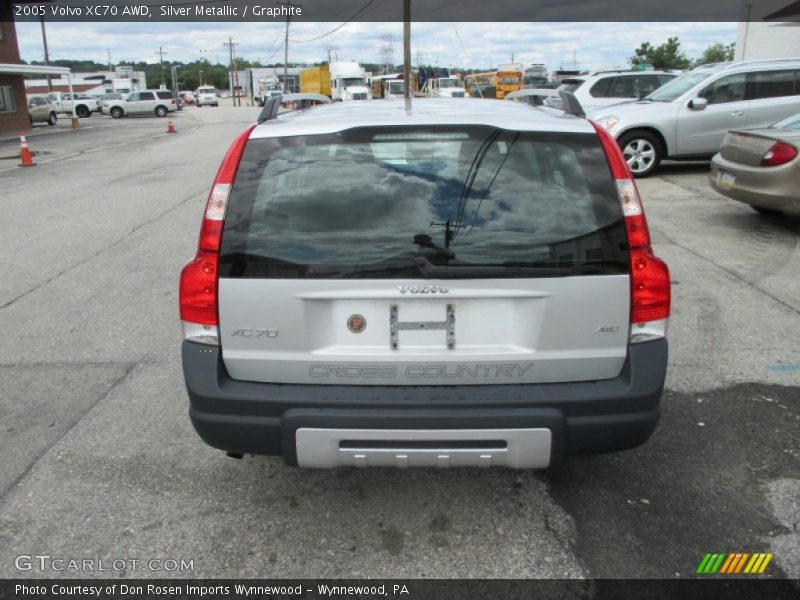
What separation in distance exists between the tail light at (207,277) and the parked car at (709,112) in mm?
10805

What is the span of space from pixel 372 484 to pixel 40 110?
41232 millimetres

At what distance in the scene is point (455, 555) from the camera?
2785mm

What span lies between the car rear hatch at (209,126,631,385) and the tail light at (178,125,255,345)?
3 centimetres

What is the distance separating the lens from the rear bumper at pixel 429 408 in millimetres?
2551

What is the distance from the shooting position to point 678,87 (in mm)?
12984

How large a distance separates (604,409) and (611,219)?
2.42ft

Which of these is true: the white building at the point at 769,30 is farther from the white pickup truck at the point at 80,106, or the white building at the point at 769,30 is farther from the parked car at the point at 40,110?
the white pickup truck at the point at 80,106

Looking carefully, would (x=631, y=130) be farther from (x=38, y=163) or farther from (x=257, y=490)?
(x=38, y=163)

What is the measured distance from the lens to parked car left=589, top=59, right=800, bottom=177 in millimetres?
12234

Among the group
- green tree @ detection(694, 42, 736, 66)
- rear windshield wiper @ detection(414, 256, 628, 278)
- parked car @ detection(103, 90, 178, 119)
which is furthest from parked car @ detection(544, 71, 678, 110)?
green tree @ detection(694, 42, 736, 66)

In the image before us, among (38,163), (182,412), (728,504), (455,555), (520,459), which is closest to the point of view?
(520,459)

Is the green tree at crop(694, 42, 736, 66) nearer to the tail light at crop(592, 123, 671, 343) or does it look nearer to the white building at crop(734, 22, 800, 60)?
the white building at crop(734, 22, 800, 60)

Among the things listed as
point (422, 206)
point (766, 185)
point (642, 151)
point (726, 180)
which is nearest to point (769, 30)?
point (642, 151)

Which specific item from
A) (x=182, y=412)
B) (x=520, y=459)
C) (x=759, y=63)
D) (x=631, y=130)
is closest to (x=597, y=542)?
(x=520, y=459)
